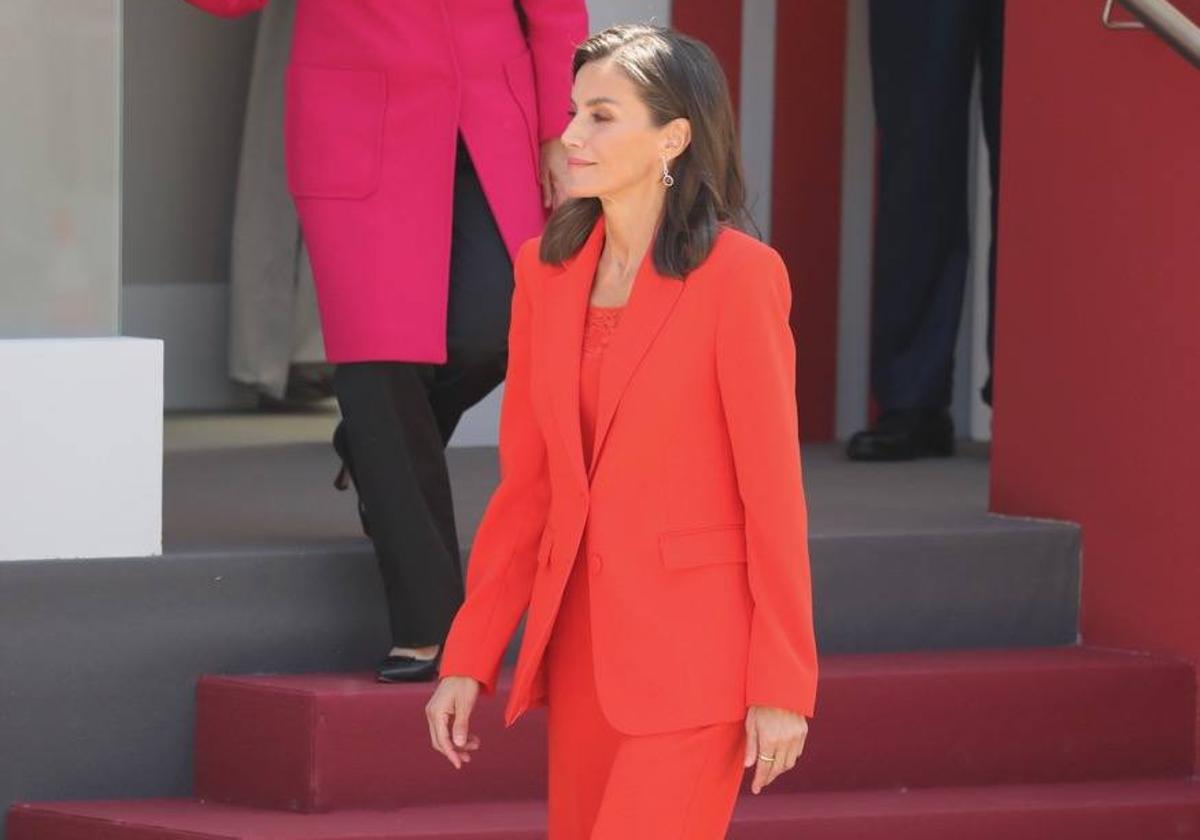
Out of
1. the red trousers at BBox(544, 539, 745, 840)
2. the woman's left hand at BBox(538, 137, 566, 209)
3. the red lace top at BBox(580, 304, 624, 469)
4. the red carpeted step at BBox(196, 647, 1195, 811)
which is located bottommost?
the red carpeted step at BBox(196, 647, 1195, 811)

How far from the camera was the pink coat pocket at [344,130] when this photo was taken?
13.5 feet

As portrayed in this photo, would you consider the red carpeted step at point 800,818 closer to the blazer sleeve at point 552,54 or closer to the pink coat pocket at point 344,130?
the pink coat pocket at point 344,130

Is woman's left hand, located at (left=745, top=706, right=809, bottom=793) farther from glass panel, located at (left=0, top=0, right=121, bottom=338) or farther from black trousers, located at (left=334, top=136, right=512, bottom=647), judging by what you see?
glass panel, located at (left=0, top=0, right=121, bottom=338)

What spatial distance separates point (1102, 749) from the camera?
15.1 ft

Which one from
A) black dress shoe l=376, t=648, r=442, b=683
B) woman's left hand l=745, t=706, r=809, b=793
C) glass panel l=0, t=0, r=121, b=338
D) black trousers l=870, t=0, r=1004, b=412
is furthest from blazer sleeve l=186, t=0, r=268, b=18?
black trousers l=870, t=0, r=1004, b=412

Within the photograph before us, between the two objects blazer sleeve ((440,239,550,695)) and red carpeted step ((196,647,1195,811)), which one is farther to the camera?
red carpeted step ((196,647,1195,811))

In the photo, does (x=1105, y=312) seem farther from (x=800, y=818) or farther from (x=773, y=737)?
(x=773, y=737)

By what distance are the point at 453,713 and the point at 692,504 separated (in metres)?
0.40

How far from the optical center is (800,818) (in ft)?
Result: 13.7

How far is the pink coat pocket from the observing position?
4.10 meters

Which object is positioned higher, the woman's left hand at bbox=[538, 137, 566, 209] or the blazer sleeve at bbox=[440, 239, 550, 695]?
the woman's left hand at bbox=[538, 137, 566, 209]

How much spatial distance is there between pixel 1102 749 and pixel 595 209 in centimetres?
194

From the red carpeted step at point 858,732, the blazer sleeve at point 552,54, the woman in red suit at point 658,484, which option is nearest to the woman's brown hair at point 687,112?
the woman in red suit at point 658,484

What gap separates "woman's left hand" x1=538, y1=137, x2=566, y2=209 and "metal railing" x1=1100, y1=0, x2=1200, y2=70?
103 centimetres
